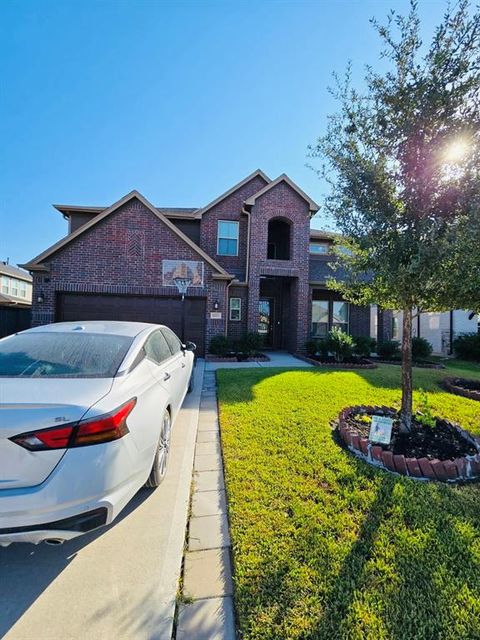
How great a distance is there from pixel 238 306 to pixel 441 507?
11.0 meters

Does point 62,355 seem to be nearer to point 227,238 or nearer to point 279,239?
point 227,238

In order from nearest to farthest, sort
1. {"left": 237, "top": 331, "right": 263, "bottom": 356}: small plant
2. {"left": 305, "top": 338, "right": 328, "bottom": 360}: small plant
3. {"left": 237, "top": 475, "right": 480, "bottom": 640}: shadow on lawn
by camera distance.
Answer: {"left": 237, "top": 475, "right": 480, "bottom": 640}: shadow on lawn, {"left": 305, "top": 338, "right": 328, "bottom": 360}: small plant, {"left": 237, "top": 331, "right": 263, "bottom": 356}: small plant

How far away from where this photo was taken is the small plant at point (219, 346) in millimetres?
11508

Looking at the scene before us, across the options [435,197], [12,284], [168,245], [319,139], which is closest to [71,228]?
[168,245]

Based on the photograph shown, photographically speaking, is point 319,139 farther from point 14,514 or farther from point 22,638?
point 22,638

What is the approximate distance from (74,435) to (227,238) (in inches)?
520

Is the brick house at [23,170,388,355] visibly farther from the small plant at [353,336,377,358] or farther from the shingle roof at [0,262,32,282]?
the shingle roof at [0,262,32,282]

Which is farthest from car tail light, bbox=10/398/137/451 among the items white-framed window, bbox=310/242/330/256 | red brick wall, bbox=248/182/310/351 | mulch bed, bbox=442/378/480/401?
white-framed window, bbox=310/242/330/256

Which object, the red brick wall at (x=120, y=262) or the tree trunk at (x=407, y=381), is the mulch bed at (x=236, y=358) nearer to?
the red brick wall at (x=120, y=262)

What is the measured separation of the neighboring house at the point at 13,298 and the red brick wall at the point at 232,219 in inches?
334

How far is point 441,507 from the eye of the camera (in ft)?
9.21

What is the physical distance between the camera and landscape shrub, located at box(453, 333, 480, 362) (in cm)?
1344

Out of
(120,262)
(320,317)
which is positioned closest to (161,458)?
(120,262)

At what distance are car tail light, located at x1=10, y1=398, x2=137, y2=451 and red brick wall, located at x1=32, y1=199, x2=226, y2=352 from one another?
9.63m
